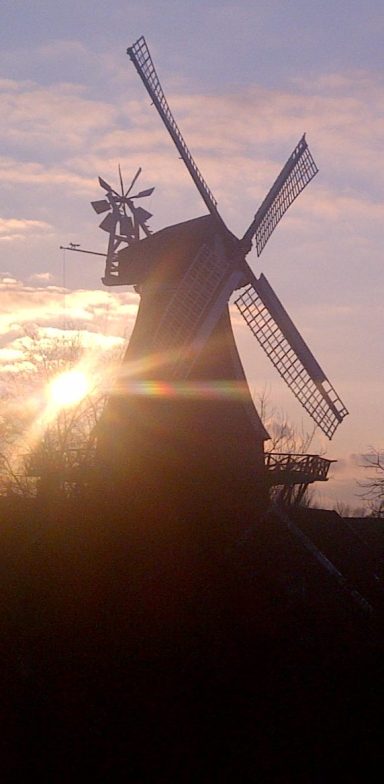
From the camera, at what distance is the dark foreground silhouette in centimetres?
1520

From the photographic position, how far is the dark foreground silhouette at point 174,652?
15.2 meters

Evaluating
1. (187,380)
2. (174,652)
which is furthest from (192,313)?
(174,652)

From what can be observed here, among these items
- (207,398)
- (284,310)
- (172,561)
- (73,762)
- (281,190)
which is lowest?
(73,762)

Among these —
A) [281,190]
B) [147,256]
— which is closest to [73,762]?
[147,256]

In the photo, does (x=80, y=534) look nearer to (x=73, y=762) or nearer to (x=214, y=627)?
(x=214, y=627)

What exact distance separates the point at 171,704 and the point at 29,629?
4032mm

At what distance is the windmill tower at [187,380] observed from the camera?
26.6 metres

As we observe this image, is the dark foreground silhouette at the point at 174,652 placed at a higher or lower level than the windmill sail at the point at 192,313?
lower

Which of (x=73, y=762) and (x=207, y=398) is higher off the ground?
(x=207, y=398)

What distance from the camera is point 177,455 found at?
26.6 m

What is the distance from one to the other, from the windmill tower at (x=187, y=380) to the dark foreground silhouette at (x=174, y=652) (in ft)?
8.14

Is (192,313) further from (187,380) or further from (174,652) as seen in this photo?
(174,652)

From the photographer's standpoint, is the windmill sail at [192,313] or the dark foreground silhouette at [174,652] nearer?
the dark foreground silhouette at [174,652]

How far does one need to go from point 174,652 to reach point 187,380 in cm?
960
